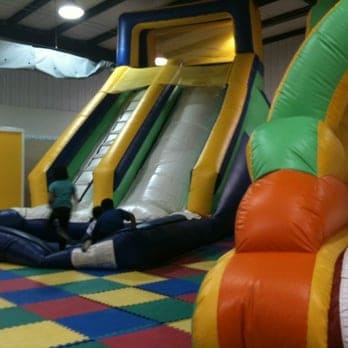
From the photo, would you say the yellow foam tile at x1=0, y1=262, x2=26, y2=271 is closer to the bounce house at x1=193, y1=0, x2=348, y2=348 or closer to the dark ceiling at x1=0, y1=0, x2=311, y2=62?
the bounce house at x1=193, y1=0, x2=348, y2=348

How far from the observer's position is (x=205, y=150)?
21.4 ft

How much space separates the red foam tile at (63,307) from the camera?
3573 mm

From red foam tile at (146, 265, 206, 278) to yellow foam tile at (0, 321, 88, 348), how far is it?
1.69m

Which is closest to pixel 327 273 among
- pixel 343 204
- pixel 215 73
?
pixel 343 204

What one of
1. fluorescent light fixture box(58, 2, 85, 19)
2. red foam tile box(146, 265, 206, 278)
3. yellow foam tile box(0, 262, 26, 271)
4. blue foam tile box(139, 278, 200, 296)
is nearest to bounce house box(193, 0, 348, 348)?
blue foam tile box(139, 278, 200, 296)

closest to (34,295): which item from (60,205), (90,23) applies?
(60,205)

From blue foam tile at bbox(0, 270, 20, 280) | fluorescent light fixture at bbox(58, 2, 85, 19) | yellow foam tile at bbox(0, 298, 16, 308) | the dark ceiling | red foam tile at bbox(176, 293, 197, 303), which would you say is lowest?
blue foam tile at bbox(0, 270, 20, 280)

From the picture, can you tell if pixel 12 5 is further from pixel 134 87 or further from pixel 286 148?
pixel 286 148

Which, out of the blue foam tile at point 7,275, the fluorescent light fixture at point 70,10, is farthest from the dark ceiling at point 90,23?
the blue foam tile at point 7,275

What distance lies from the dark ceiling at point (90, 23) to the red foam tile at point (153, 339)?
6.35 metres

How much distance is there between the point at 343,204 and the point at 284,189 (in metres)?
0.47

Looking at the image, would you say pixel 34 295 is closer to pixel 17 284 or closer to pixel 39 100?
pixel 17 284

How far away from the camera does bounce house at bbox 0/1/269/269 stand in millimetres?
5383

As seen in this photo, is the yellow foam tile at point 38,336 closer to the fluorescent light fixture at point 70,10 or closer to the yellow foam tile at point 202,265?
the yellow foam tile at point 202,265
